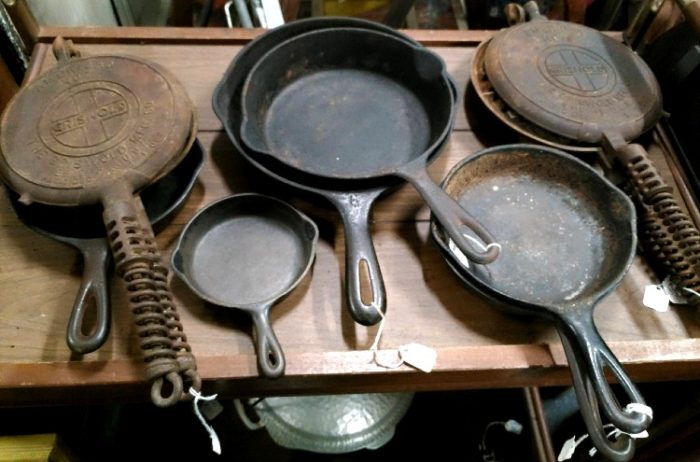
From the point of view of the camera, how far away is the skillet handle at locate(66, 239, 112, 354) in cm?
63

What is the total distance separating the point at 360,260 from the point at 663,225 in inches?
16.2

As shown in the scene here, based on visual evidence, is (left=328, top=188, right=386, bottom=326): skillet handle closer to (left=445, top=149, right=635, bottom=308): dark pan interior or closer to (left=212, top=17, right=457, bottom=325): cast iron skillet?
(left=212, top=17, right=457, bottom=325): cast iron skillet

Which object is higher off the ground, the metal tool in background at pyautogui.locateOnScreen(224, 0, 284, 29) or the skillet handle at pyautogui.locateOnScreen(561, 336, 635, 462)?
the metal tool in background at pyautogui.locateOnScreen(224, 0, 284, 29)

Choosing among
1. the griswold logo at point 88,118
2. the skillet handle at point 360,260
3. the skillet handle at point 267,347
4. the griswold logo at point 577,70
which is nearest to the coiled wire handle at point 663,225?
the griswold logo at point 577,70

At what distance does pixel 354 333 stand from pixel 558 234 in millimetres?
323

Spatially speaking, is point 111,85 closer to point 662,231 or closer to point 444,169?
point 444,169

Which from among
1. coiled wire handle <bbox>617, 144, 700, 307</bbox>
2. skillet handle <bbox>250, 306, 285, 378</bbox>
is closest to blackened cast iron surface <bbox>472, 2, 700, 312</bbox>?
coiled wire handle <bbox>617, 144, 700, 307</bbox>

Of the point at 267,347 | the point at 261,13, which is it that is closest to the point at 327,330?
the point at 267,347

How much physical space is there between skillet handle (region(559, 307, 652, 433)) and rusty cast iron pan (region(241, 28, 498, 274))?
0.28 m

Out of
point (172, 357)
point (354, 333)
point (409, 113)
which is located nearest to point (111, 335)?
point (172, 357)

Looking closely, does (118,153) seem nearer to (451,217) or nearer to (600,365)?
(451,217)

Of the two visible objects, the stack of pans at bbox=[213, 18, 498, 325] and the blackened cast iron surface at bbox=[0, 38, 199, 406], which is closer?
the blackened cast iron surface at bbox=[0, 38, 199, 406]

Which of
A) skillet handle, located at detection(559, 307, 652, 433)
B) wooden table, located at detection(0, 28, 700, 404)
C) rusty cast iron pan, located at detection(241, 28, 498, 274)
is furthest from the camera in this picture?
rusty cast iron pan, located at detection(241, 28, 498, 274)

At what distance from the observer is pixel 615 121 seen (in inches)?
32.2
